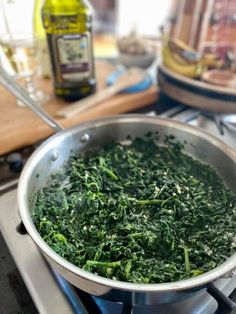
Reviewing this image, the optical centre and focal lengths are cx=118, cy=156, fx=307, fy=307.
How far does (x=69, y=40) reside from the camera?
90 centimetres

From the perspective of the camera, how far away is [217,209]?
0.68 metres

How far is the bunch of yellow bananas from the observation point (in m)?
1.10

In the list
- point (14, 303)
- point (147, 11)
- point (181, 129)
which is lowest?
point (147, 11)

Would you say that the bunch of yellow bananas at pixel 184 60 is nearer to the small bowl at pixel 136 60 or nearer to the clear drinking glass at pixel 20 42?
the small bowl at pixel 136 60

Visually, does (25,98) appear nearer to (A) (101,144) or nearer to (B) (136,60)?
(A) (101,144)

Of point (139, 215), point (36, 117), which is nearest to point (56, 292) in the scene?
point (139, 215)

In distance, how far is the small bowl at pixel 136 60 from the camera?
4.02 feet

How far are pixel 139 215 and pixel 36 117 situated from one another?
1.51ft

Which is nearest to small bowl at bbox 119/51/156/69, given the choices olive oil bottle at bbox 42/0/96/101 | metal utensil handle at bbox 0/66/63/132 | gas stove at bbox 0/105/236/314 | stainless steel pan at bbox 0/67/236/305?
olive oil bottle at bbox 42/0/96/101

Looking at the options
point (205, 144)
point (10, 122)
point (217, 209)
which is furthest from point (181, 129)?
point (10, 122)

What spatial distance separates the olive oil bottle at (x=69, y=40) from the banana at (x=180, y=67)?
0.31 m

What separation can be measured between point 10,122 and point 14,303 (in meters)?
0.51

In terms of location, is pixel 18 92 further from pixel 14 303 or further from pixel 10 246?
pixel 14 303

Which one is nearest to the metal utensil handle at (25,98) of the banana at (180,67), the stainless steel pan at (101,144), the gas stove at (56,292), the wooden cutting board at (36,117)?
the stainless steel pan at (101,144)
